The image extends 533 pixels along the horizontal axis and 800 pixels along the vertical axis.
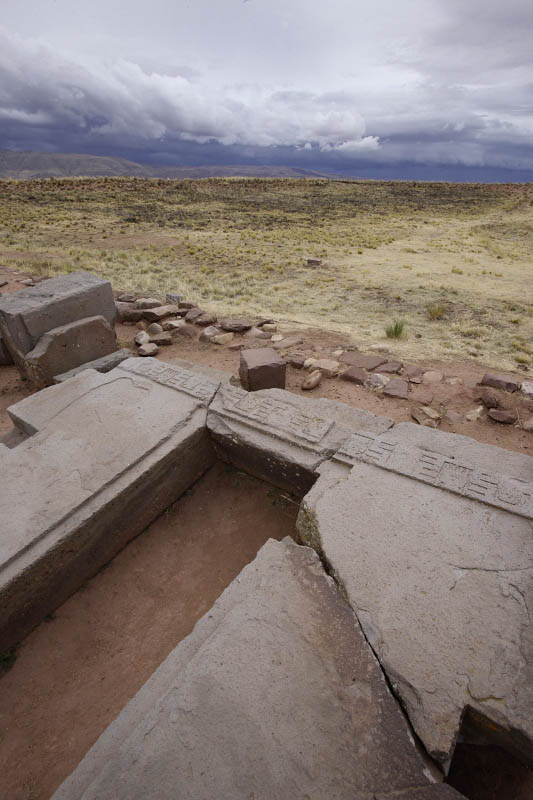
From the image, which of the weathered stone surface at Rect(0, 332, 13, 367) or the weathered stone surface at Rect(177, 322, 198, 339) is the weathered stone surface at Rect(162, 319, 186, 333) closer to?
the weathered stone surface at Rect(177, 322, 198, 339)

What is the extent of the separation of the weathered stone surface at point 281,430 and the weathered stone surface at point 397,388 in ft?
5.11

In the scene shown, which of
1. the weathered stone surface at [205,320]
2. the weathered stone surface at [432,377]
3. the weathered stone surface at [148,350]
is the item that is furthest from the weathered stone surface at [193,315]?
the weathered stone surface at [432,377]

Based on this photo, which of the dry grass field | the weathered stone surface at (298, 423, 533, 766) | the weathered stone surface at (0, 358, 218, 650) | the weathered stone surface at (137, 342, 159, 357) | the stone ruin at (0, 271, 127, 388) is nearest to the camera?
the weathered stone surface at (298, 423, 533, 766)

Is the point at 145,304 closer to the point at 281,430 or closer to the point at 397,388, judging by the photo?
the point at 397,388

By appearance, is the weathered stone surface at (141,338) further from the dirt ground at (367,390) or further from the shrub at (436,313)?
the shrub at (436,313)

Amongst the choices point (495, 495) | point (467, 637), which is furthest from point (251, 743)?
point (495, 495)

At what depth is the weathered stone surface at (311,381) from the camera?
5547 millimetres

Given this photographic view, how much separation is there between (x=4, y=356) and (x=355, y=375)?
508 centimetres

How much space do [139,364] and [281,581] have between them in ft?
9.83

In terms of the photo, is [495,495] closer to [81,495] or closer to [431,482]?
[431,482]

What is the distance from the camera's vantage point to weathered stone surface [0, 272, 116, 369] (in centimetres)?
537

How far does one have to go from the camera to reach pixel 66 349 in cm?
544

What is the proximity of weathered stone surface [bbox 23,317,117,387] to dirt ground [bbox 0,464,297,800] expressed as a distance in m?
2.75

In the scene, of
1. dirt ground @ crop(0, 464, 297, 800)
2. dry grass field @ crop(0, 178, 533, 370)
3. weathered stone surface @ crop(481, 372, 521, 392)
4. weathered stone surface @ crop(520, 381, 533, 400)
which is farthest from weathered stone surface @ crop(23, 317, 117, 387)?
weathered stone surface @ crop(520, 381, 533, 400)
